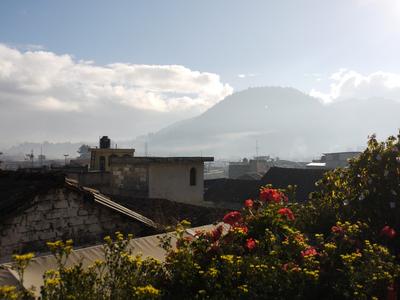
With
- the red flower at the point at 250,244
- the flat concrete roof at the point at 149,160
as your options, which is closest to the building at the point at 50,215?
the red flower at the point at 250,244

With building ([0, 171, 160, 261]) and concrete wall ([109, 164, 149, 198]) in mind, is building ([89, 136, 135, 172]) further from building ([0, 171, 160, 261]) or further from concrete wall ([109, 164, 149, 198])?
building ([0, 171, 160, 261])

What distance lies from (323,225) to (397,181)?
84.0 inches

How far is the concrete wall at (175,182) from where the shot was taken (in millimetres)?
29047

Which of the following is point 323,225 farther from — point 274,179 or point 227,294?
point 274,179

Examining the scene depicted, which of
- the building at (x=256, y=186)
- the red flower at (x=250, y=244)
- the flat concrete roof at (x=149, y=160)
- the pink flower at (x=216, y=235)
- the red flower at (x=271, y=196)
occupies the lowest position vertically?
the building at (x=256, y=186)

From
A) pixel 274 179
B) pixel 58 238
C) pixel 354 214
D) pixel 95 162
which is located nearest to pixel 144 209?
pixel 58 238

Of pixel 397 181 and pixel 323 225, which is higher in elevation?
Result: pixel 397 181

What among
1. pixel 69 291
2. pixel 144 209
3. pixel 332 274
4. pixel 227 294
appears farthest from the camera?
pixel 144 209

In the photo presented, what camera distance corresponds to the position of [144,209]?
20.2 m

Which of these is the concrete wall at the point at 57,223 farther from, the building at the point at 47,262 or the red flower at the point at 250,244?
the red flower at the point at 250,244

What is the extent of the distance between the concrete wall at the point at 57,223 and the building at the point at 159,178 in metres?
17.4

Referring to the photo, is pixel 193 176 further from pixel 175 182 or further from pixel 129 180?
pixel 129 180

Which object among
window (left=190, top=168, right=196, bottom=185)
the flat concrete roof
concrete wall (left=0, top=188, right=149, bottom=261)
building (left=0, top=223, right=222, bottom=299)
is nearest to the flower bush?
building (left=0, top=223, right=222, bottom=299)

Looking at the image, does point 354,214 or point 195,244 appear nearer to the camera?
point 195,244
